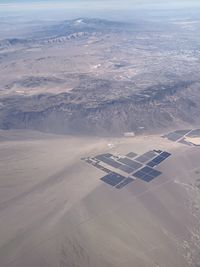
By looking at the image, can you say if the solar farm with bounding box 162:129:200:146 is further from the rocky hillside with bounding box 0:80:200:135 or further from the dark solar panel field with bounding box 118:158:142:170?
the dark solar panel field with bounding box 118:158:142:170

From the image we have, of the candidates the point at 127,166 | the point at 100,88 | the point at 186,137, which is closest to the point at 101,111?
the point at 100,88

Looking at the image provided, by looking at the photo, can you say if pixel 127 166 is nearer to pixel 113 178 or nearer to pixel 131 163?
pixel 131 163

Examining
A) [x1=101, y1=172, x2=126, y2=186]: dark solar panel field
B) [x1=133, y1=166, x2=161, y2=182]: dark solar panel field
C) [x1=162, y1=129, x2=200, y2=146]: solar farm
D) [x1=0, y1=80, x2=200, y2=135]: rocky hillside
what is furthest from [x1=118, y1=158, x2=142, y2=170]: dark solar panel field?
[x1=0, y1=80, x2=200, y2=135]: rocky hillside

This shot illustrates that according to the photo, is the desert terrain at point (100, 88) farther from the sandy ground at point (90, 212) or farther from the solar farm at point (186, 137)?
the sandy ground at point (90, 212)

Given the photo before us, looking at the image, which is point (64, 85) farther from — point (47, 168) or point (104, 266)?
point (104, 266)

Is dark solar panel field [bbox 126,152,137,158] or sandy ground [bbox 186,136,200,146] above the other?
sandy ground [bbox 186,136,200,146]

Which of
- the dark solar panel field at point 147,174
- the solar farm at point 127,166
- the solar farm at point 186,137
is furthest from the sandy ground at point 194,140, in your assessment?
the dark solar panel field at point 147,174
